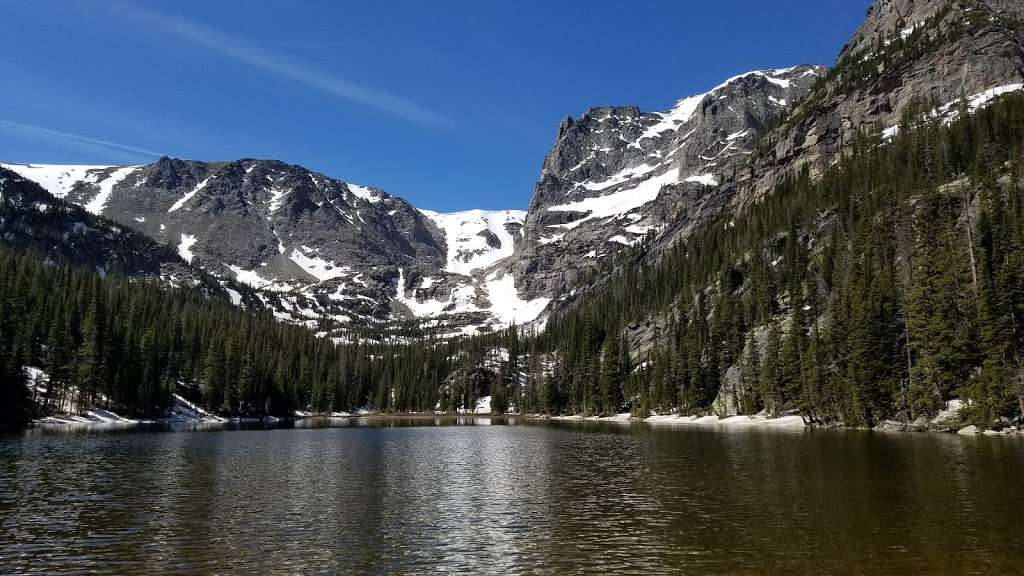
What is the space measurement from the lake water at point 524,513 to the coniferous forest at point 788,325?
2311 cm

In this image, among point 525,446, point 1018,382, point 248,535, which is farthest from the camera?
point 525,446

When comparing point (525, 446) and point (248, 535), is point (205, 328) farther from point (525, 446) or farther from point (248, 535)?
point (248, 535)

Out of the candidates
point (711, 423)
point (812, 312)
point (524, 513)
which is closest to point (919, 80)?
point (812, 312)

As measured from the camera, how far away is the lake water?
754 inches

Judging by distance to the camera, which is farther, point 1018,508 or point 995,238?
point 995,238

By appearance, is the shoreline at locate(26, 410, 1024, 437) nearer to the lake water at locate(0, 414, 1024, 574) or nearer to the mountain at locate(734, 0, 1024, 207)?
the lake water at locate(0, 414, 1024, 574)

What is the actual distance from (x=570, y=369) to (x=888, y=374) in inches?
4246

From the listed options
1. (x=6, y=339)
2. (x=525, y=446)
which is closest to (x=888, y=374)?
(x=525, y=446)

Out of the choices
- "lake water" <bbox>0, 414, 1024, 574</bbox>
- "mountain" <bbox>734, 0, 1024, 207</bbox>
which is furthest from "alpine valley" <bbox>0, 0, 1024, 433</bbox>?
"lake water" <bbox>0, 414, 1024, 574</bbox>

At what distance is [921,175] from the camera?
108750 millimetres

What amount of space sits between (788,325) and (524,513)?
93.9 meters

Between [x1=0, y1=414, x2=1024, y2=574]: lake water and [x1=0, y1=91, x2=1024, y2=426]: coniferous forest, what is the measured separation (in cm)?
2311

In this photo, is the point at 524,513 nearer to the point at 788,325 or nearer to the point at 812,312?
the point at 812,312

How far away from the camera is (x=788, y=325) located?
10744 cm
